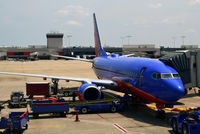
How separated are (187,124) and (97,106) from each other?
35.6 ft

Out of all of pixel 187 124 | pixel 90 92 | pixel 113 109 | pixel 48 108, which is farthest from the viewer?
pixel 90 92

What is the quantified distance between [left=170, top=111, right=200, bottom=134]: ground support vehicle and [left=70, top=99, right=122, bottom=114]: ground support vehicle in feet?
26.7

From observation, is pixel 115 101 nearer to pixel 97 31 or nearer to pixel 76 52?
pixel 97 31

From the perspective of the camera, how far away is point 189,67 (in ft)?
75.0

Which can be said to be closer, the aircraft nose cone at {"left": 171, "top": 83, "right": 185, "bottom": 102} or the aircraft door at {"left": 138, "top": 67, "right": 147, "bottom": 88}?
the aircraft nose cone at {"left": 171, "top": 83, "right": 185, "bottom": 102}

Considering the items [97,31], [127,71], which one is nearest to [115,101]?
[127,71]

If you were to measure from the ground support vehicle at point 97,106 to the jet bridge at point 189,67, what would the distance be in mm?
7066

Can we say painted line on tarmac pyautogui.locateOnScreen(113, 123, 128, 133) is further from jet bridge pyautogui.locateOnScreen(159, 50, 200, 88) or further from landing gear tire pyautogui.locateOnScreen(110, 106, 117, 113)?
jet bridge pyautogui.locateOnScreen(159, 50, 200, 88)

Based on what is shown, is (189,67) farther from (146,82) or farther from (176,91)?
(146,82)

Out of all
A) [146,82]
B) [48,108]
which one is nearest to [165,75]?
[146,82]

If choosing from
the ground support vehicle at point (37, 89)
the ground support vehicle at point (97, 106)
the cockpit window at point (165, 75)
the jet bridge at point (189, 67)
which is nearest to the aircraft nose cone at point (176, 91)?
the cockpit window at point (165, 75)

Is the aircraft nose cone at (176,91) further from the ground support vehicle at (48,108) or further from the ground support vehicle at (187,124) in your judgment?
the ground support vehicle at (48,108)

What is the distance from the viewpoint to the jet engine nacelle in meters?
28.4

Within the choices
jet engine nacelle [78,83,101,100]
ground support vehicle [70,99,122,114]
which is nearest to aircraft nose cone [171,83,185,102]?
ground support vehicle [70,99,122,114]
